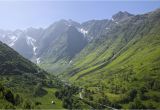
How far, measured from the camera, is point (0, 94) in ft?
613

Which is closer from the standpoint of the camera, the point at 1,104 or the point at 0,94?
the point at 1,104

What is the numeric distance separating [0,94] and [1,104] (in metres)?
23.4

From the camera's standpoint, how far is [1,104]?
164375 mm
